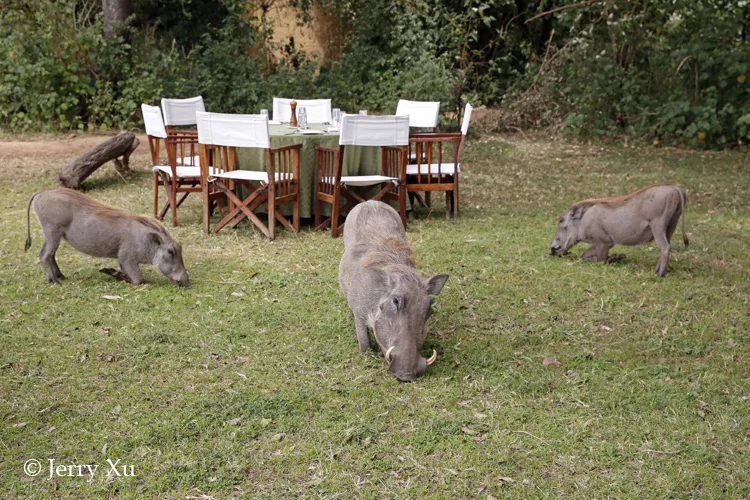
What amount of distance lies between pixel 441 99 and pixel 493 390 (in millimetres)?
9169

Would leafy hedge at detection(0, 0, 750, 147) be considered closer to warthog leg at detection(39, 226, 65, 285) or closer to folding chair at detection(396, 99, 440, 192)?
folding chair at detection(396, 99, 440, 192)

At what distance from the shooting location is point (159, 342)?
4.33 metres

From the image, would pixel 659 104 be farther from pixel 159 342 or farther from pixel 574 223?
pixel 159 342

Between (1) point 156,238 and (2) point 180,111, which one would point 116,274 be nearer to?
(1) point 156,238

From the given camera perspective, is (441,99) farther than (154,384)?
Yes

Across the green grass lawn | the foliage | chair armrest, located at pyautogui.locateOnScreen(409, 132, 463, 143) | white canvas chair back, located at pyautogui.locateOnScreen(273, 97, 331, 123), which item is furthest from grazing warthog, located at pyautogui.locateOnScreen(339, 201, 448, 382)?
the foliage

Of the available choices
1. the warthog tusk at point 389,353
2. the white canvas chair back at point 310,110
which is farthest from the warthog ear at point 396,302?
the white canvas chair back at point 310,110

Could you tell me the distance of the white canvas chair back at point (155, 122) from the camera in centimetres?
700

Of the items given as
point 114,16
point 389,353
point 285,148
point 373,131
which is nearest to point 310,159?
point 285,148

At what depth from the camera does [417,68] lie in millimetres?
12656

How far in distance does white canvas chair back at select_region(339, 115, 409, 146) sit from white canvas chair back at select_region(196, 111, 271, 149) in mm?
695

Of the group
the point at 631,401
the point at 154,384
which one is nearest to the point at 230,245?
the point at 154,384

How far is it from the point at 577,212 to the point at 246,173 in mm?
2972

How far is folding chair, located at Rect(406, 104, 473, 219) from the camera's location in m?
7.30
